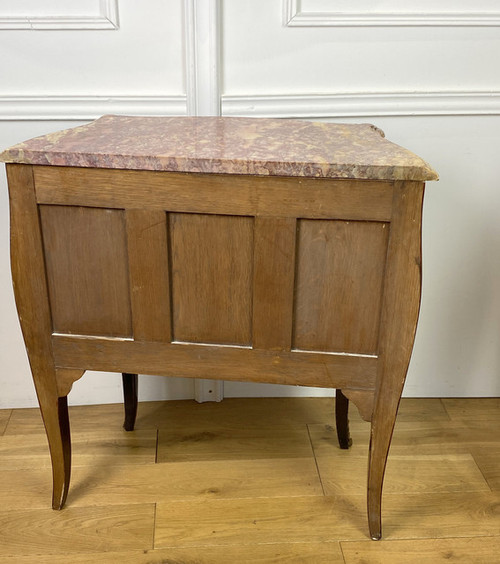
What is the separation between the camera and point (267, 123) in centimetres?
149

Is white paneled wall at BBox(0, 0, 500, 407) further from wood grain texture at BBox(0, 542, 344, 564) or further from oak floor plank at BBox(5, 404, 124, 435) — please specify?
wood grain texture at BBox(0, 542, 344, 564)

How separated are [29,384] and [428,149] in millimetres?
1249

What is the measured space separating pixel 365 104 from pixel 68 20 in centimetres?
74

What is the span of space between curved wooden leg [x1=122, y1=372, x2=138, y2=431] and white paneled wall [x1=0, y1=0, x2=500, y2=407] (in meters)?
0.45

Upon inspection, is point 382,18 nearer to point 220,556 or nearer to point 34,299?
point 34,299

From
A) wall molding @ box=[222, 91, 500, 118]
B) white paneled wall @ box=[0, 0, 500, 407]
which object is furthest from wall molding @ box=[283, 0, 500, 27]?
wall molding @ box=[222, 91, 500, 118]

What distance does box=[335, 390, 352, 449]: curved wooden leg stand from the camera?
1.72 metres

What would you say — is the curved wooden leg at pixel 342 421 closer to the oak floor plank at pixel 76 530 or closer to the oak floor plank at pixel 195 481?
the oak floor plank at pixel 195 481

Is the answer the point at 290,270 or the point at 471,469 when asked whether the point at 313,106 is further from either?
the point at 471,469

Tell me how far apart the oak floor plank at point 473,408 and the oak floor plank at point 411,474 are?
192 millimetres

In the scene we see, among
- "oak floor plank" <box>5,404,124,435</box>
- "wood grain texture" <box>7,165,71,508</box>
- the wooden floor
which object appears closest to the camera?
"wood grain texture" <box>7,165,71,508</box>

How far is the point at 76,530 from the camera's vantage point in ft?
4.82

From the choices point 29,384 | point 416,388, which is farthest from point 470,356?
point 29,384

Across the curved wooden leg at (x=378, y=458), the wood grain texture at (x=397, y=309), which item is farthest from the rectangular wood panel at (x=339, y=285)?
the curved wooden leg at (x=378, y=458)
